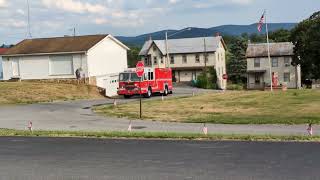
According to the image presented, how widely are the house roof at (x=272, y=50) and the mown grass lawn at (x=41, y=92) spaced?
1827 inches

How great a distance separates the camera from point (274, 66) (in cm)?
9394

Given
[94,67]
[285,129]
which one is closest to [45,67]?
[94,67]

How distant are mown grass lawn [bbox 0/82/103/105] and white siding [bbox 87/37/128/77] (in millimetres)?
5865

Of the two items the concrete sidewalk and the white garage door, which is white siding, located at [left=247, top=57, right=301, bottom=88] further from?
the concrete sidewalk

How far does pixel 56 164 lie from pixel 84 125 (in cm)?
1235

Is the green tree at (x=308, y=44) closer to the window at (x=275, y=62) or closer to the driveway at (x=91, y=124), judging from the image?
the window at (x=275, y=62)

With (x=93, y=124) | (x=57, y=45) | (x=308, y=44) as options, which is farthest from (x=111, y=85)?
(x=93, y=124)

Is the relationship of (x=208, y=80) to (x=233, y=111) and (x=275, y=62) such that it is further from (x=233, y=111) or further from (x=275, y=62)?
(x=233, y=111)

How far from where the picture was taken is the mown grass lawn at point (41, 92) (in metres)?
44.6

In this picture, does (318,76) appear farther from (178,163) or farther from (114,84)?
(178,163)

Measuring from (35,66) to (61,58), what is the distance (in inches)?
125

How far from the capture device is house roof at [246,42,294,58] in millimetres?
93188

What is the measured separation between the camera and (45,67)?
60156 mm

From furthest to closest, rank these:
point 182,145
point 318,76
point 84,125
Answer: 1. point 318,76
2. point 84,125
3. point 182,145
